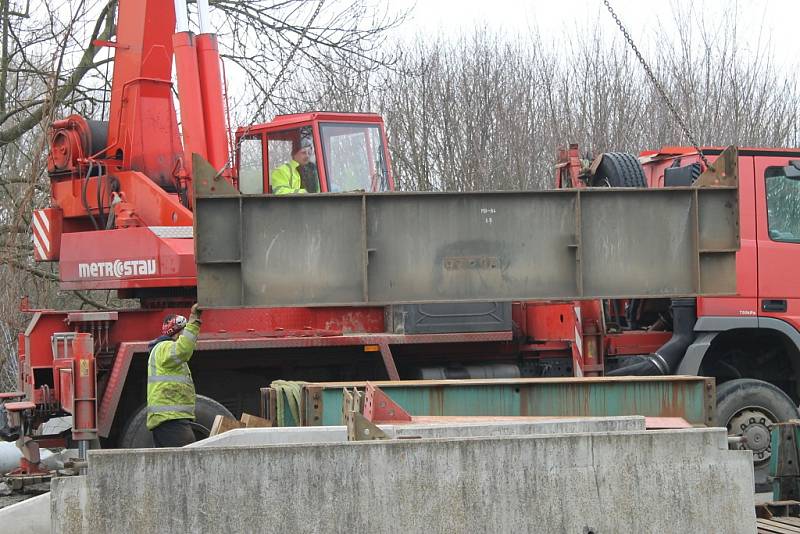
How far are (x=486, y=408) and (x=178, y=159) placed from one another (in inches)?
164

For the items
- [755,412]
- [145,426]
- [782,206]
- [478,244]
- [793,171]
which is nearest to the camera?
[478,244]

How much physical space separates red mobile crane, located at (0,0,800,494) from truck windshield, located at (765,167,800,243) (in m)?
0.02

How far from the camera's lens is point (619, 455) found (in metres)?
4.99

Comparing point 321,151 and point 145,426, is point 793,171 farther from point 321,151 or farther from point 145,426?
point 145,426

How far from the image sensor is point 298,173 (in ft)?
31.0

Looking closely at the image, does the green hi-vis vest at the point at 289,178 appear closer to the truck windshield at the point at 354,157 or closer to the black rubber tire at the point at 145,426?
the truck windshield at the point at 354,157

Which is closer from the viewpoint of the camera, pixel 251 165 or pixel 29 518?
pixel 29 518

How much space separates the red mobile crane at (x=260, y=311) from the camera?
28.8ft

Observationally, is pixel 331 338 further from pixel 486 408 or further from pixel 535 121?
pixel 535 121

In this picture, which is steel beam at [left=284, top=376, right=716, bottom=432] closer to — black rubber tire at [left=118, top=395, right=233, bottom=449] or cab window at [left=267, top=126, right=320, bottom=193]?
black rubber tire at [left=118, top=395, right=233, bottom=449]

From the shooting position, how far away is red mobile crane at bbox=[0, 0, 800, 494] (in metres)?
8.79

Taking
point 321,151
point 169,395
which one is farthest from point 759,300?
point 169,395

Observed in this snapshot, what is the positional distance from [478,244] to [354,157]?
3184 mm

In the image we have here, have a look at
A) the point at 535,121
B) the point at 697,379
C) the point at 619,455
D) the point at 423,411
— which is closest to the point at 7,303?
the point at 423,411
